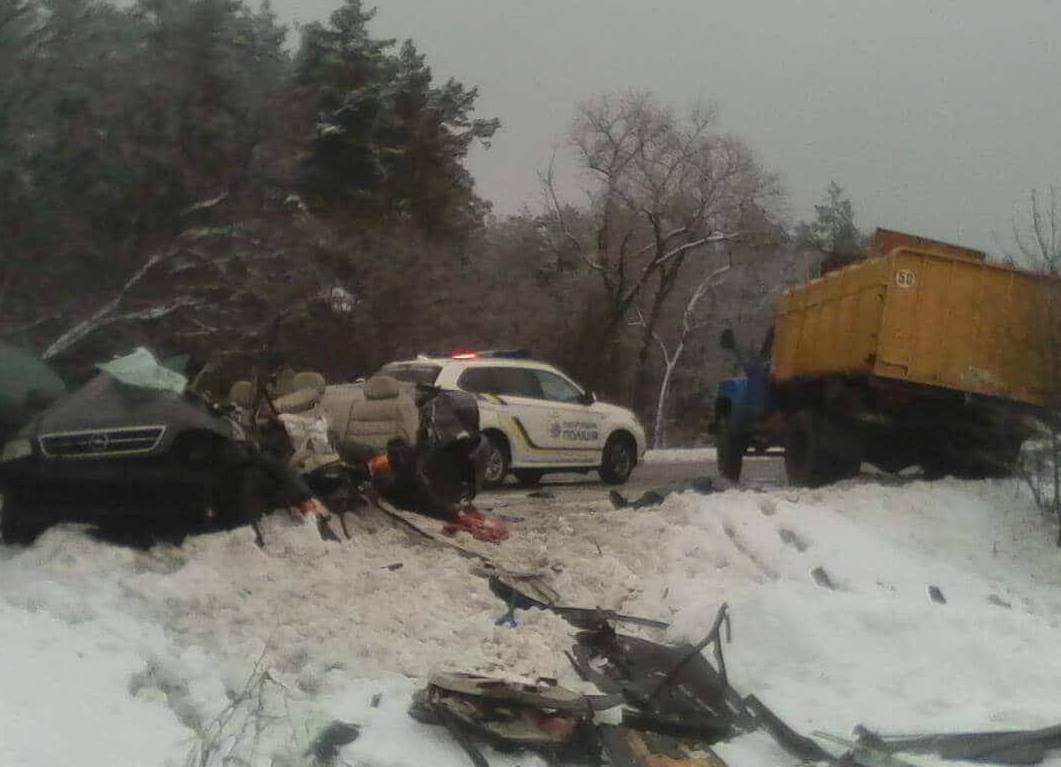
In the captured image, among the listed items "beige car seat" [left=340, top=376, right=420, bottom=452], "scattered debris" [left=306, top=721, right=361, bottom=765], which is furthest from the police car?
"scattered debris" [left=306, top=721, right=361, bottom=765]

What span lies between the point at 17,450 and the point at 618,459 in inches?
452

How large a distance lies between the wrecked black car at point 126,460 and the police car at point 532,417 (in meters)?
7.42

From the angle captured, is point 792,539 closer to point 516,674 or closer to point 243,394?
point 516,674

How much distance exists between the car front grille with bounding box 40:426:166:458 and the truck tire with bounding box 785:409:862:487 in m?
8.34

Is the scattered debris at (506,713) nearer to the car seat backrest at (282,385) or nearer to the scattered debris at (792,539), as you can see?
the scattered debris at (792,539)

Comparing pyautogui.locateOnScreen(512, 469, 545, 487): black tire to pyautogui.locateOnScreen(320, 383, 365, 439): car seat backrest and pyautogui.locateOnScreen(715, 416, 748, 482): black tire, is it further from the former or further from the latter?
pyautogui.locateOnScreen(320, 383, 365, 439): car seat backrest

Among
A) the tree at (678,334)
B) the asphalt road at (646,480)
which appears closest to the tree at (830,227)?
the tree at (678,334)

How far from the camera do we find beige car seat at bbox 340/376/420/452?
11.8 metres

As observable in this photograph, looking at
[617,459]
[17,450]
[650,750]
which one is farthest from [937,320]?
[17,450]

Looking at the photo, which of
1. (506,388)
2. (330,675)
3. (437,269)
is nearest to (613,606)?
(330,675)

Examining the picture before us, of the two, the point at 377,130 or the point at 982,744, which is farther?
the point at 377,130

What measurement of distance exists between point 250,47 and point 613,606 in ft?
83.2

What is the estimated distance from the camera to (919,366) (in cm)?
1402

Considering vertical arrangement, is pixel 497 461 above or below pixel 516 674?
above
